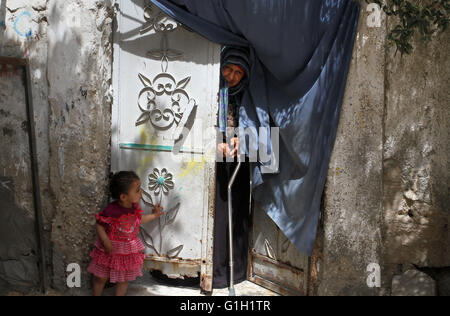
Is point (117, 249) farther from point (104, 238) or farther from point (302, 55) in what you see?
point (302, 55)

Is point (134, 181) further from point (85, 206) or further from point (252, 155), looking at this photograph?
point (252, 155)

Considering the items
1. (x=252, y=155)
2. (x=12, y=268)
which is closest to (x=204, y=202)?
(x=252, y=155)

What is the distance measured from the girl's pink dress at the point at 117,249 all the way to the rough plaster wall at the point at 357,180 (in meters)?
1.50

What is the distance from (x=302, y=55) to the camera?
309 cm

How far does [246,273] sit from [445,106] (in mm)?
2328

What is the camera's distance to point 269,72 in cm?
333

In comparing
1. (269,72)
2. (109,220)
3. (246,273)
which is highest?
(269,72)

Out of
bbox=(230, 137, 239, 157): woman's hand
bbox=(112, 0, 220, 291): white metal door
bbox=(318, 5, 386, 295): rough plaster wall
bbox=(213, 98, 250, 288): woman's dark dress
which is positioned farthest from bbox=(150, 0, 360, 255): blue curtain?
bbox=(213, 98, 250, 288): woman's dark dress

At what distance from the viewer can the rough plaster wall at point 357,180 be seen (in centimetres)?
307

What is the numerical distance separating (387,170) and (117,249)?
7.34 feet

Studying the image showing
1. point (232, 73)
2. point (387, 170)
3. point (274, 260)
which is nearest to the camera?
point (387, 170)

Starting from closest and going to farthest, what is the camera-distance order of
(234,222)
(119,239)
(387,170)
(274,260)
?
1. (119,239)
2. (387,170)
3. (274,260)
4. (234,222)

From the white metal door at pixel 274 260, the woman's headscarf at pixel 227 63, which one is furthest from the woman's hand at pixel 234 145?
the white metal door at pixel 274 260

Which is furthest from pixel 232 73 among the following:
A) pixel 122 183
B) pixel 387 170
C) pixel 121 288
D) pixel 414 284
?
pixel 414 284
